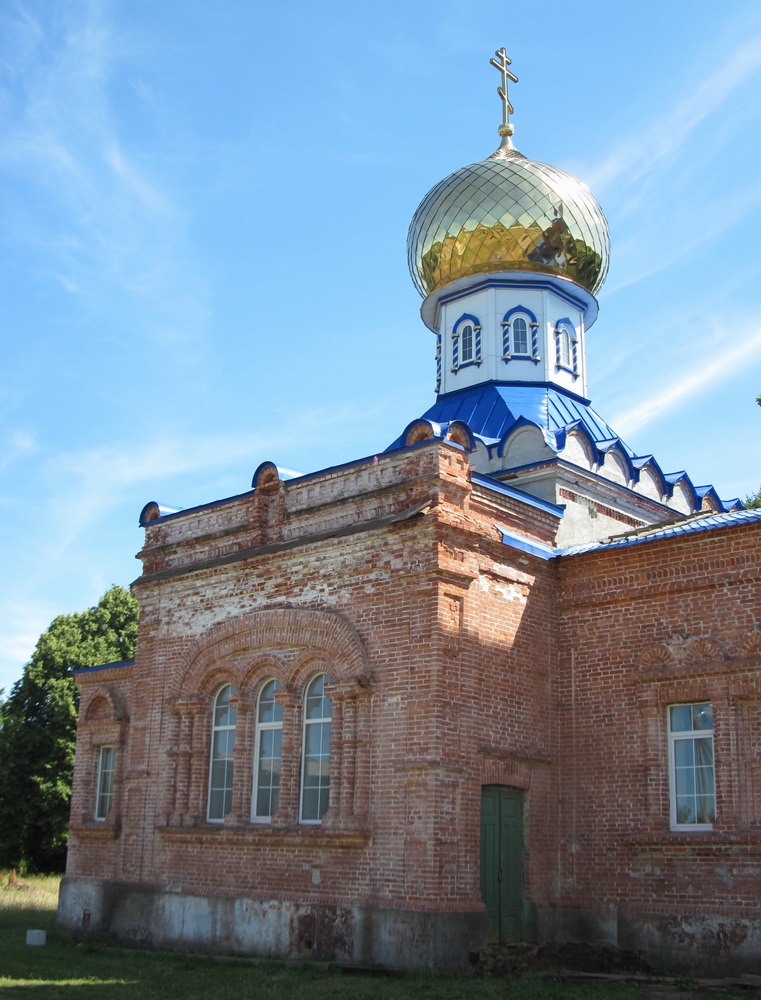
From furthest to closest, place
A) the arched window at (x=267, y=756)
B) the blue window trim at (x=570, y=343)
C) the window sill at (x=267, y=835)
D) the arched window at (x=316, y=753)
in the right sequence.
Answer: the blue window trim at (x=570, y=343)
the arched window at (x=267, y=756)
the arched window at (x=316, y=753)
the window sill at (x=267, y=835)

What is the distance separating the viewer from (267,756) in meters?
13.0

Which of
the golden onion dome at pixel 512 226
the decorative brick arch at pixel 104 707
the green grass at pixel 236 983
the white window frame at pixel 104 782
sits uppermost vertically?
the golden onion dome at pixel 512 226

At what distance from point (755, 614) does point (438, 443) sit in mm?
3695

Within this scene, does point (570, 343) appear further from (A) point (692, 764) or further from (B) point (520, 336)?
(A) point (692, 764)

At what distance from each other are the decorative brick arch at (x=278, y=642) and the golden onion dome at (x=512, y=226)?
693 cm

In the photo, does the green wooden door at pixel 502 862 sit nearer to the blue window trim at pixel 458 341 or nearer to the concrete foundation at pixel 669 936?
the concrete foundation at pixel 669 936

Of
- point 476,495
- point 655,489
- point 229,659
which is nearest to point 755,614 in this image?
point 476,495

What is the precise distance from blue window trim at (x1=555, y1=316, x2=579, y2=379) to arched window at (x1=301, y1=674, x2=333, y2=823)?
7.10 meters

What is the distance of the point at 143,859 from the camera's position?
1390 centimetres

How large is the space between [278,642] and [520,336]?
22.1 ft

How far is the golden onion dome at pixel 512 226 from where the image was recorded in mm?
16875

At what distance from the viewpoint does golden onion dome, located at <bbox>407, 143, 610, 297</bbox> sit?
1688 cm

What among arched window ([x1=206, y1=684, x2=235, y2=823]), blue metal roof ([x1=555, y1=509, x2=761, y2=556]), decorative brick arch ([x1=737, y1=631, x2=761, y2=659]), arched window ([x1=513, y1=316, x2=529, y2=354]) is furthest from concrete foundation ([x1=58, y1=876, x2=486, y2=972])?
arched window ([x1=513, y1=316, x2=529, y2=354])

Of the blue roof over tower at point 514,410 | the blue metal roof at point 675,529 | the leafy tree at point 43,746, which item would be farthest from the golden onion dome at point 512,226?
the leafy tree at point 43,746
